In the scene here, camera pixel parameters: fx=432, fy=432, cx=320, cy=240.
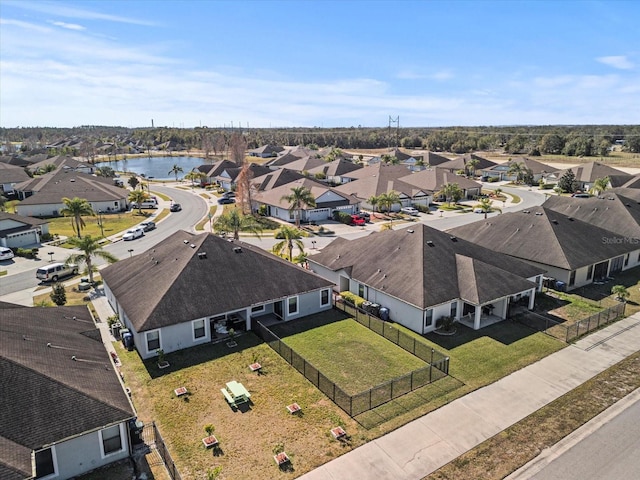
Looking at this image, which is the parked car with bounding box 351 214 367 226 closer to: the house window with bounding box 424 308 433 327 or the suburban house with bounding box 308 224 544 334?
the suburban house with bounding box 308 224 544 334

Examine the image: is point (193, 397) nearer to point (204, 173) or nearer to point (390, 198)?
point (390, 198)

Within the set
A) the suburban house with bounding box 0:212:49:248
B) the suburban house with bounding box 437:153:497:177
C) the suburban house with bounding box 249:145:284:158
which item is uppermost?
the suburban house with bounding box 249:145:284:158

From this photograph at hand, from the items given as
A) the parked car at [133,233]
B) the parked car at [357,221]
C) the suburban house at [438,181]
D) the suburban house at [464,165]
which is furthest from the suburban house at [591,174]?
the parked car at [133,233]

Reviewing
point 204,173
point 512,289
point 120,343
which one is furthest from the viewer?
point 204,173

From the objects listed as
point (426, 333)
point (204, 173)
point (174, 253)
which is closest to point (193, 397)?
point (174, 253)

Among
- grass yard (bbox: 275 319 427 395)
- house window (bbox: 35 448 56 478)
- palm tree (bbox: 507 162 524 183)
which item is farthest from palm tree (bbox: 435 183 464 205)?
house window (bbox: 35 448 56 478)

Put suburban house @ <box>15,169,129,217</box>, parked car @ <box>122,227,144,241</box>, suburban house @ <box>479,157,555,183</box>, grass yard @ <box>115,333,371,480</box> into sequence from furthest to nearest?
suburban house @ <box>479,157,555,183</box> → suburban house @ <box>15,169,129,217</box> → parked car @ <box>122,227,144,241</box> → grass yard @ <box>115,333,371,480</box>
